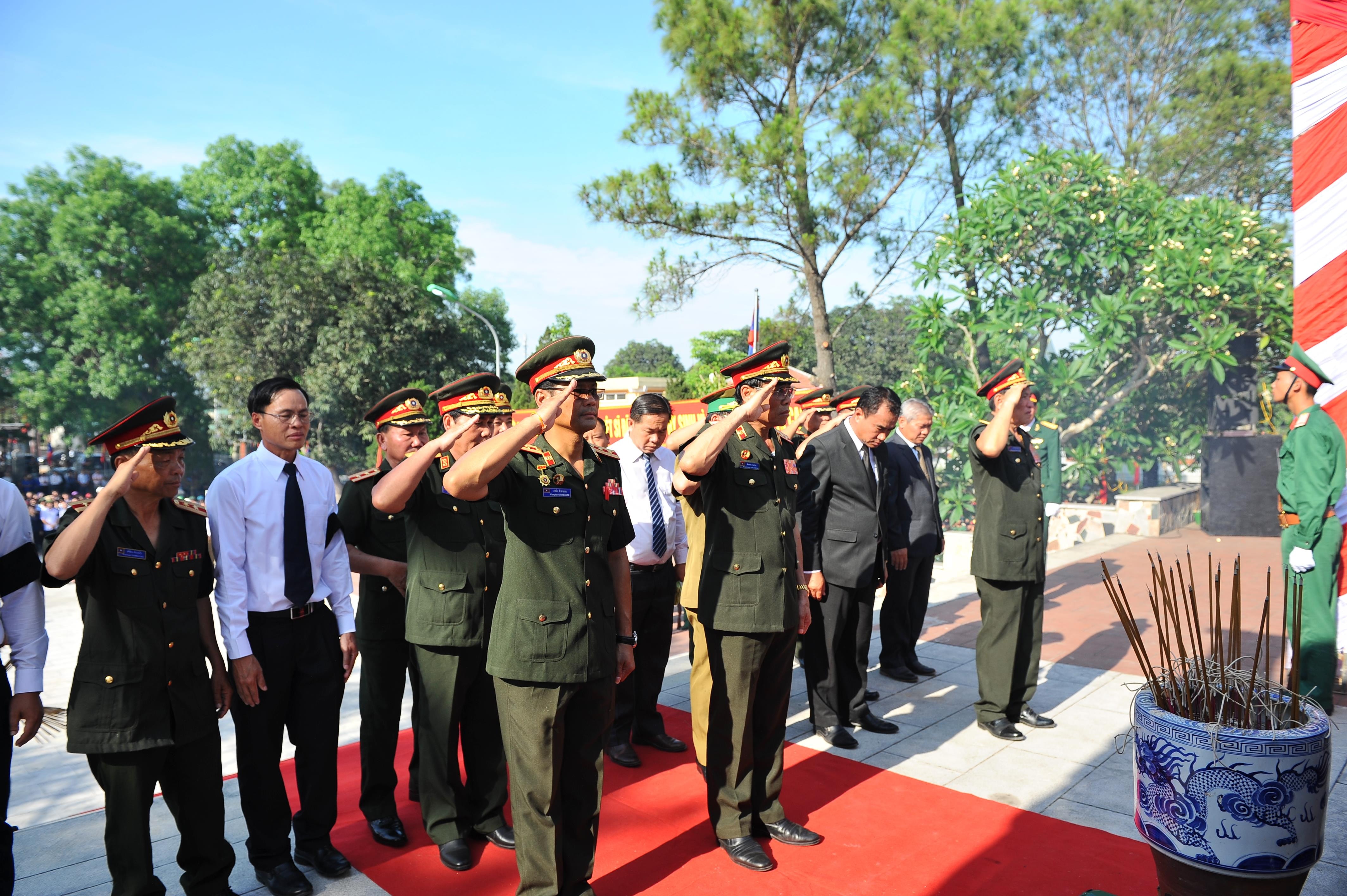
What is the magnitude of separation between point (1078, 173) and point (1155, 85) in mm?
8490

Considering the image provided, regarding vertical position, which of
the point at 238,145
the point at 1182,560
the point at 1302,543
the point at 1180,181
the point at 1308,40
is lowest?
the point at 1182,560

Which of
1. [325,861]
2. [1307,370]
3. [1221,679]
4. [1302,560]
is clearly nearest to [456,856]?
[325,861]

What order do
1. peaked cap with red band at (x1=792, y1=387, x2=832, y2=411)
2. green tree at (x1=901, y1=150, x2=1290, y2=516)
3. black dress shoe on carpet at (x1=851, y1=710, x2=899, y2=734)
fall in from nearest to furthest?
black dress shoe on carpet at (x1=851, y1=710, x2=899, y2=734)
peaked cap with red band at (x1=792, y1=387, x2=832, y2=411)
green tree at (x1=901, y1=150, x2=1290, y2=516)

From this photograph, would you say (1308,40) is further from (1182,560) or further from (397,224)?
(397,224)

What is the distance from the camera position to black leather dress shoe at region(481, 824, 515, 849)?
11.8 ft

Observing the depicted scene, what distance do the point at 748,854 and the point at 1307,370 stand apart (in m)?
4.29

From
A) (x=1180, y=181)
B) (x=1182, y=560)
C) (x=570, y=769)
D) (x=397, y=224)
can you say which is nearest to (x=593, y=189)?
(x=1182, y=560)

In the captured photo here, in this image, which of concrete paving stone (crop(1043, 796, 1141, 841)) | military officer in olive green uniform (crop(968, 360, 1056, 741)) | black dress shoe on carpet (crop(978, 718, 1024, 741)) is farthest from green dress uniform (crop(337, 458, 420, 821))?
black dress shoe on carpet (crop(978, 718, 1024, 741))

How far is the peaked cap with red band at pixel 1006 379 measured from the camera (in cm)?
473

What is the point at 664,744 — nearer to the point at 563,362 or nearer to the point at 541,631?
the point at 541,631

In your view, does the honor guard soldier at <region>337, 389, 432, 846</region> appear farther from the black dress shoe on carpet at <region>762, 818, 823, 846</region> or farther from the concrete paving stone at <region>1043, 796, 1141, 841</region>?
the concrete paving stone at <region>1043, 796, 1141, 841</region>

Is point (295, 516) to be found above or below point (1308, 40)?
below

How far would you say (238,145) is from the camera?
112ft

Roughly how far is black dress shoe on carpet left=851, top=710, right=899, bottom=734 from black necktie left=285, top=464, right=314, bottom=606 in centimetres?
312
